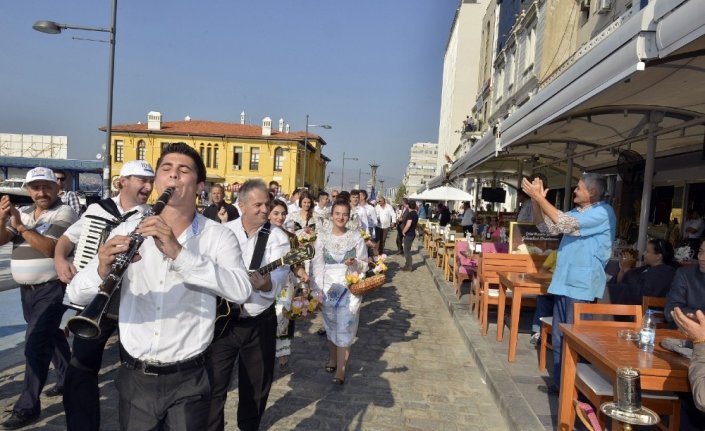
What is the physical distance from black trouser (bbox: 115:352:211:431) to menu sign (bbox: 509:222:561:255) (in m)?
Result: 6.15

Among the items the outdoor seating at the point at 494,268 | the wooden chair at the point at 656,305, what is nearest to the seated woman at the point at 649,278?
the wooden chair at the point at 656,305

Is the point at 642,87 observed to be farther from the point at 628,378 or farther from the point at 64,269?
the point at 64,269

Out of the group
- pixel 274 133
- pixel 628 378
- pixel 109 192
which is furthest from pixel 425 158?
pixel 628 378

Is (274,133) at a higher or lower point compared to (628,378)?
higher

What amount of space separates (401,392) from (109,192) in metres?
10.4

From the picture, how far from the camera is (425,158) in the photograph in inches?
5733

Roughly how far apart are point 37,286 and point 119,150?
61114mm

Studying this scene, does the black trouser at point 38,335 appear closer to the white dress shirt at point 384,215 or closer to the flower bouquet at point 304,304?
the flower bouquet at point 304,304

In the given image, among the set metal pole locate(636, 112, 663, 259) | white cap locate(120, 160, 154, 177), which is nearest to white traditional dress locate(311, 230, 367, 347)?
white cap locate(120, 160, 154, 177)

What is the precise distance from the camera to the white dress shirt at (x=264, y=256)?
3.44 meters

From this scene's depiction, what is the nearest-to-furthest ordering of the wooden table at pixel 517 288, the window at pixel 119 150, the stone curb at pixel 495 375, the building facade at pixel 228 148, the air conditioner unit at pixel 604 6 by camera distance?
the stone curb at pixel 495 375 → the wooden table at pixel 517 288 → the air conditioner unit at pixel 604 6 → the building facade at pixel 228 148 → the window at pixel 119 150

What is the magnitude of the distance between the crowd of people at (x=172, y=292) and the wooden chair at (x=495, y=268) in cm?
234

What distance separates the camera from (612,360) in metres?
2.91

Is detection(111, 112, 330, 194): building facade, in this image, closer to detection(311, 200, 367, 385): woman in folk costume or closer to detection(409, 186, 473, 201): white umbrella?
detection(409, 186, 473, 201): white umbrella
